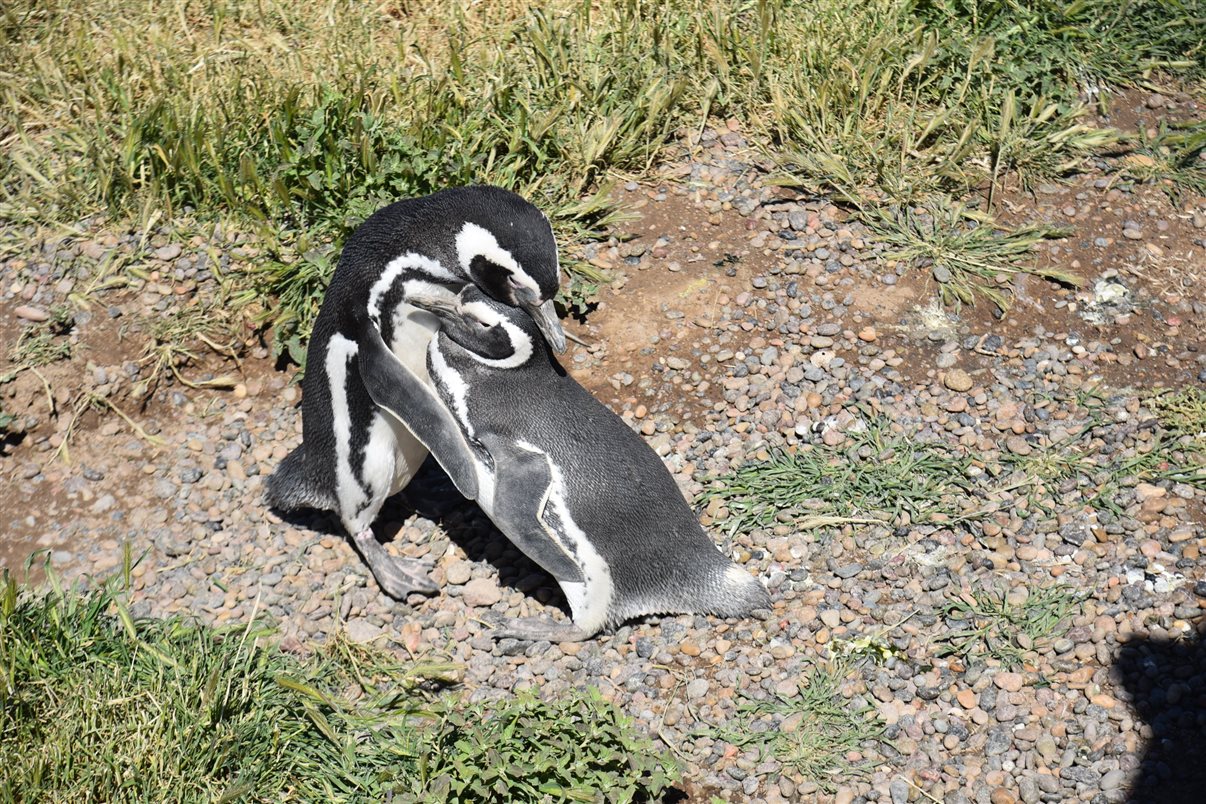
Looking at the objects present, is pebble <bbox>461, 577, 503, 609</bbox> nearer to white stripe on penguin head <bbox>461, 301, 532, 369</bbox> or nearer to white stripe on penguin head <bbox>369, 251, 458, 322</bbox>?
white stripe on penguin head <bbox>461, 301, 532, 369</bbox>

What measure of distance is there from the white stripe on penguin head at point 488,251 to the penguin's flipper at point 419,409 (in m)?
0.34

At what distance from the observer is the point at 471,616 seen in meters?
3.13

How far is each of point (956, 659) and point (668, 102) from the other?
2183 millimetres

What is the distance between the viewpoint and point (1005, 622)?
2773mm

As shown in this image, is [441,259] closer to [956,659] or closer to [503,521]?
[503,521]

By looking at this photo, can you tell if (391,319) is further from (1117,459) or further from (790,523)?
(1117,459)

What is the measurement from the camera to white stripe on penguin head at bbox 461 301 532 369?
286 cm

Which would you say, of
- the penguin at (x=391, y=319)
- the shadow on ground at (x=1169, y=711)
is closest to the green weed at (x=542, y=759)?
the penguin at (x=391, y=319)

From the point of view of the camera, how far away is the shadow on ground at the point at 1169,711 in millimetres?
2410

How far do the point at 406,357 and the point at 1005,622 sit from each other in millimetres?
1579

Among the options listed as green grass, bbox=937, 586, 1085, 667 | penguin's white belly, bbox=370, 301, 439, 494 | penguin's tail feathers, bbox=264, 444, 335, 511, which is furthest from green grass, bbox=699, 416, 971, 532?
penguin's tail feathers, bbox=264, 444, 335, 511

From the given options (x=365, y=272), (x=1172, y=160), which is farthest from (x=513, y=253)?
(x=1172, y=160)

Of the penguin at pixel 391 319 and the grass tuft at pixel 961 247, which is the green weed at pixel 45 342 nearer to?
the penguin at pixel 391 319

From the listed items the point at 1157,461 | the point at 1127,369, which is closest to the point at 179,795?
the point at 1157,461
